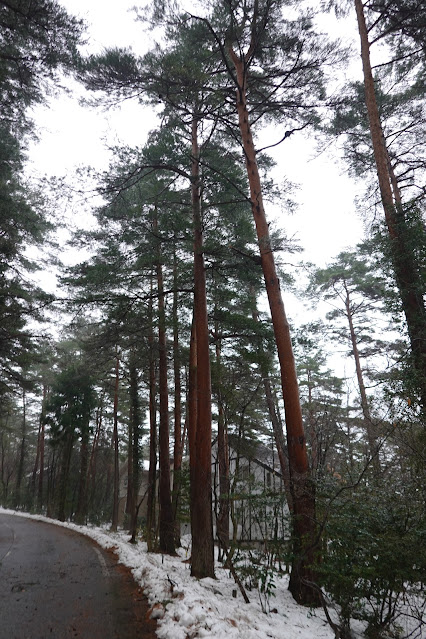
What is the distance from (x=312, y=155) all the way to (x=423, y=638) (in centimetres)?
1066

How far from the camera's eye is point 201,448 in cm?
794

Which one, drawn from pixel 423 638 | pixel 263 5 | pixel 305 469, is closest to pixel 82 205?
pixel 263 5

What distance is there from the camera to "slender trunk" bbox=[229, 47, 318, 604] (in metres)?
6.05

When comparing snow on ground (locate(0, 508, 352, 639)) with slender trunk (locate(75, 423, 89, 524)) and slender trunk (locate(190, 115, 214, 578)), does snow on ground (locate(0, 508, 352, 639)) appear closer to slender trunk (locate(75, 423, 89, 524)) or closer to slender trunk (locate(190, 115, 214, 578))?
slender trunk (locate(190, 115, 214, 578))

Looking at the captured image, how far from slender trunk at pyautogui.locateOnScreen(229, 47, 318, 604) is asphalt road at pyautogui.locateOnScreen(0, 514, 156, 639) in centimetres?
233

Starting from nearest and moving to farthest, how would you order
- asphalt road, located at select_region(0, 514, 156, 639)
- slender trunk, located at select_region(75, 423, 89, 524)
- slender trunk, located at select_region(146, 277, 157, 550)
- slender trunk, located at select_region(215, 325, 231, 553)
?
1. asphalt road, located at select_region(0, 514, 156, 639)
2. slender trunk, located at select_region(215, 325, 231, 553)
3. slender trunk, located at select_region(146, 277, 157, 550)
4. slender trunk, located at select_region(75, 423, 89, 524)

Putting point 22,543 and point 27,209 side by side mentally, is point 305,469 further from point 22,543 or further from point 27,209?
point 27,209

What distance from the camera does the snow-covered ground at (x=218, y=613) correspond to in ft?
13.3

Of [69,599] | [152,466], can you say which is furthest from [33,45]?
[152,466]

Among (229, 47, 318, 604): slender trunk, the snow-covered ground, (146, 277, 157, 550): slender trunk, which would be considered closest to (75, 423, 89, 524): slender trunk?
(146, 277, 157, 550): slender trunk

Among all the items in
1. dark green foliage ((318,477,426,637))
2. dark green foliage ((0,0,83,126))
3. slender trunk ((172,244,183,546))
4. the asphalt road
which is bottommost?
the asphalt road

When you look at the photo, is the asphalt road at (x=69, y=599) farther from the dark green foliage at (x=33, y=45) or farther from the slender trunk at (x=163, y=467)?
the dark green foliage at (x=33, y=45)

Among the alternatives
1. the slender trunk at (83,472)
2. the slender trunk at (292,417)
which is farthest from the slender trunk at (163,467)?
the slender trunk at (83,472)

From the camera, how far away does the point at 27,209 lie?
1277cm
